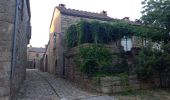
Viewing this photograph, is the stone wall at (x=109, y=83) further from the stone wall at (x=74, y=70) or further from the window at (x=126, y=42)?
the window at (x=126, y=42)

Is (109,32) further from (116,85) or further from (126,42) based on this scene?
(116,85)

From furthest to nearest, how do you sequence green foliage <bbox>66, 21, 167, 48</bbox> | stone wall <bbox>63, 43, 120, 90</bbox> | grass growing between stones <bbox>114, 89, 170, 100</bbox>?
green foliage <bbox>66, 21, 167, 48</bbox>, stone wall <bbox>63, 43, 120, 90</bbox>, grass growing between stones <bbox>114, 89, 170, 100</bbox>

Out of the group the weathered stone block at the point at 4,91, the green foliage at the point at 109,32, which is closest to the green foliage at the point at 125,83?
the green foliage at the point at 109,32

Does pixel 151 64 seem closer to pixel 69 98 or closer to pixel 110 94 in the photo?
pixel 110 94

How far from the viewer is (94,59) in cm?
1088

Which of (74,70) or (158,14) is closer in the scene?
(158,14)

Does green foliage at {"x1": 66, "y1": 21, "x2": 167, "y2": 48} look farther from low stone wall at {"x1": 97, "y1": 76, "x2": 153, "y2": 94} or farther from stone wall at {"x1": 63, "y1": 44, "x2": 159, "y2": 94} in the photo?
low stone wall at {"x1": 97, "y1": 76, "x2": 153, "y2": 94}

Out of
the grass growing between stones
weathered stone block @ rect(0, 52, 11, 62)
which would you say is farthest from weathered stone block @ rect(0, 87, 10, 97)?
the grass growing between stones

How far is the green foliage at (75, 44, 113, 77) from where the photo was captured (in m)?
10.8

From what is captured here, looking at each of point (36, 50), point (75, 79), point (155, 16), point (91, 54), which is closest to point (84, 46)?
point (91, 54)

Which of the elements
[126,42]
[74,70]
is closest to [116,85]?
[74,70]

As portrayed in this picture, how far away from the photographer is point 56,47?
61.8ft

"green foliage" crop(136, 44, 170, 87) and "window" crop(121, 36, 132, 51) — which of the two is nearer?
"green foliage" crop(136, 44, 170, 87)

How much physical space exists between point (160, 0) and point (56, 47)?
1049cm
